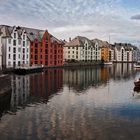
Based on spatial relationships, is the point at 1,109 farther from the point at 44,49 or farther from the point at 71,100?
the point at 44,49

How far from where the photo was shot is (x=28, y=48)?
426 feet

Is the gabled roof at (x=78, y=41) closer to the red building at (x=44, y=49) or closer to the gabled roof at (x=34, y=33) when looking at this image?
the red building at (x=44, y=49)

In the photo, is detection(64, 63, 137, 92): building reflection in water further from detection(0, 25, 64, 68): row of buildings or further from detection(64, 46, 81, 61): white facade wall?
detection(64, 46, 81, 61): white facade wall

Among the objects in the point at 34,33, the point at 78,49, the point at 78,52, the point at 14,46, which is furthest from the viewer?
the point at 78,52

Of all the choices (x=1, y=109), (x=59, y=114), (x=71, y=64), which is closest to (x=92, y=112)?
(x=59, y=114)

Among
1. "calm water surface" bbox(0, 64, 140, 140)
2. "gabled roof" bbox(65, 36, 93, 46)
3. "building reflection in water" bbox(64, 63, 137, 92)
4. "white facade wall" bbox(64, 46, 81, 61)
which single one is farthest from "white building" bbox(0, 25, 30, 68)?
"calm water surface" bbox(0, 64, 140, 140)

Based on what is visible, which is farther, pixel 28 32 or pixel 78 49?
pixel 78 49

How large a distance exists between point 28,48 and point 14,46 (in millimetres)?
11341

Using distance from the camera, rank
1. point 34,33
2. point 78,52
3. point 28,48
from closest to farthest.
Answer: point 28,48 < point 34,33 < point 78,52

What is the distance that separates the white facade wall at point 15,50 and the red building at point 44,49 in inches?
251

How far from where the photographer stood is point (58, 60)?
15250cm

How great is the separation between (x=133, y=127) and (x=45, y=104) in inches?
626

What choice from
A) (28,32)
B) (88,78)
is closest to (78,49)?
(28,32)

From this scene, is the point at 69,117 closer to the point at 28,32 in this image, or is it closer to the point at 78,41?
the point at 28,32
